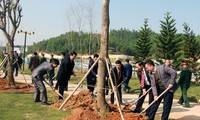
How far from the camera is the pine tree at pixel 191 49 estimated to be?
32969mm

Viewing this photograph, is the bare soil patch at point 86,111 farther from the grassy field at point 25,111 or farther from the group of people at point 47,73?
the group of people at point 47,73

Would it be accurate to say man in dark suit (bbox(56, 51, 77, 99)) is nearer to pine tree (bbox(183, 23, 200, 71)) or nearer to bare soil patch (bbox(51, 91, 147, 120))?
bare soil patch (bbox(51, 91, 147, 120))

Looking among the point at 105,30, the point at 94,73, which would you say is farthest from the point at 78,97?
the point at 105,30

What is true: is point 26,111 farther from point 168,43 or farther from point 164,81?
point 168,43

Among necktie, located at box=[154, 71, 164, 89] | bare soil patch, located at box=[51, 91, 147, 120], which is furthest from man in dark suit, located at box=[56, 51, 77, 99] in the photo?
necktie, located at box=[154, 71, 164, 89]

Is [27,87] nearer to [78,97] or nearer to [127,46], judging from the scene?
[78,97]

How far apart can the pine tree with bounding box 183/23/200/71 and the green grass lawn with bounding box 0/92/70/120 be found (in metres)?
24.4

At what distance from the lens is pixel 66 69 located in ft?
36.3

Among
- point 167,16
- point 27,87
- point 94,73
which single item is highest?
point 167,16

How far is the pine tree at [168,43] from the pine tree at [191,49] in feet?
6.15

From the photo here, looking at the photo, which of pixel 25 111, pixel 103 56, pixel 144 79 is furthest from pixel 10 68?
pixel 103 56

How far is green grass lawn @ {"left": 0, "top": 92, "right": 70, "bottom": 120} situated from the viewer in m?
8.59

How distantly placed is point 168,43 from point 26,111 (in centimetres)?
2775

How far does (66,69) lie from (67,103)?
53.0 inches
